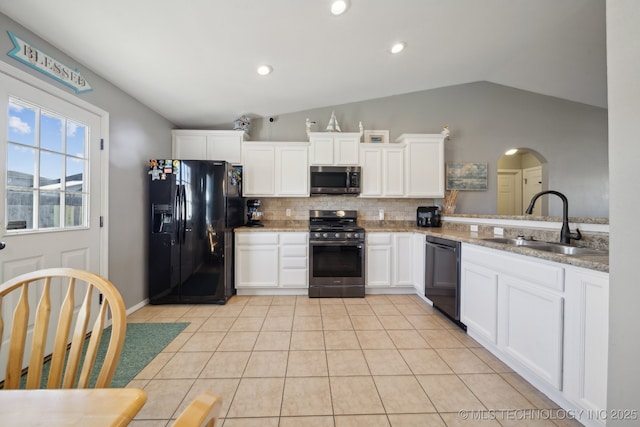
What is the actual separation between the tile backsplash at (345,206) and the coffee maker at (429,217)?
264mm

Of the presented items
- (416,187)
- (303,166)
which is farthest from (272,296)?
(416,187)

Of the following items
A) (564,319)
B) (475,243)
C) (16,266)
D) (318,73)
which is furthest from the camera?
(318,73)

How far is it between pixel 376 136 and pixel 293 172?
137 centimetres

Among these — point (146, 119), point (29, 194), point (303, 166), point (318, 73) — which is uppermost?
point (318, 73)

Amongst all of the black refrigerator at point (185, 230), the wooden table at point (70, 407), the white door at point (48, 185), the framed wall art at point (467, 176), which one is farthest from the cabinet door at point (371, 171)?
the wooden table at point (70, 407)

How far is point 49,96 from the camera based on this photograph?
6.07 ft

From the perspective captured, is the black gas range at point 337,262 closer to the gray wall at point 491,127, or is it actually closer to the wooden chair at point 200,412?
the gray wall at point 491,127

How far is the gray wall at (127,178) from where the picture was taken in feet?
7.95

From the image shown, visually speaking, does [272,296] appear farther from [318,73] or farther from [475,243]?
[318,73]

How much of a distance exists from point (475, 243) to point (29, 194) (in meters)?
3.36

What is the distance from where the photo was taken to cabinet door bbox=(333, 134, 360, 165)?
Answer: 346 centimetres

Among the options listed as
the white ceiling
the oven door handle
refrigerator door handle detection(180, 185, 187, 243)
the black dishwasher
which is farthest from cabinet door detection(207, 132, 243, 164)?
the black dishwasher

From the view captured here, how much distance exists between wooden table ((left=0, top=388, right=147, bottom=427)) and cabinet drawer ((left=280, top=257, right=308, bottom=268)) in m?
2.67

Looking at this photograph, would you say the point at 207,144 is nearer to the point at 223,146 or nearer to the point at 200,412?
the point at 223,146
